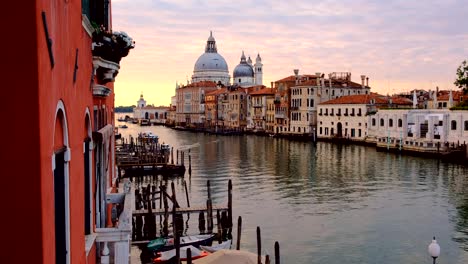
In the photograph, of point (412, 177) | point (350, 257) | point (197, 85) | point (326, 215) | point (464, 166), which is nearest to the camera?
point (350, 257)

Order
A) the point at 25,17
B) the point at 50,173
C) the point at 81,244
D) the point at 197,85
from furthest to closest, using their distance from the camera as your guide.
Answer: the point at 197,85 < the point at 81,244 < the point at 50,173 < the point at 25,17

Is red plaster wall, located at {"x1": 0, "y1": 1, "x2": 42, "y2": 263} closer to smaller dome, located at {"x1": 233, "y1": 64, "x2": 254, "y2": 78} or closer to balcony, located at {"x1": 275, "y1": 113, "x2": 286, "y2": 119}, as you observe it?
balcony, located at {"x1": 275, "y1": 113, "x2": 286, "y2": 119}

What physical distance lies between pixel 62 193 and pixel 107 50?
1723mm

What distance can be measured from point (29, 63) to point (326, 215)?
1365 cm

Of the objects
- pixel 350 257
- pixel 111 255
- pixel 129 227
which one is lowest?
pixel 350 257

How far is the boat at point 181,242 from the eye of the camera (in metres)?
11.1

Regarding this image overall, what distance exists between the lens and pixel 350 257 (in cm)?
1096

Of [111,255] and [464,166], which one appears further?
[464,166]

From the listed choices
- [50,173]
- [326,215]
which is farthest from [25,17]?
[326,215]

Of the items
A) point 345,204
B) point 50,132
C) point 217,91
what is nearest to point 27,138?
point 50,132

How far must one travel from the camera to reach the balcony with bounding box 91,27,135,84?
406cm

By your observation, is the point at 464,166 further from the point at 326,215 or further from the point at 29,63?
the point at 29,63

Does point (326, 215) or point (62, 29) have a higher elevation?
point (62, 29)

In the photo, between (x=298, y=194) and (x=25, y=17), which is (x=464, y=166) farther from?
(x=25, y=17)
